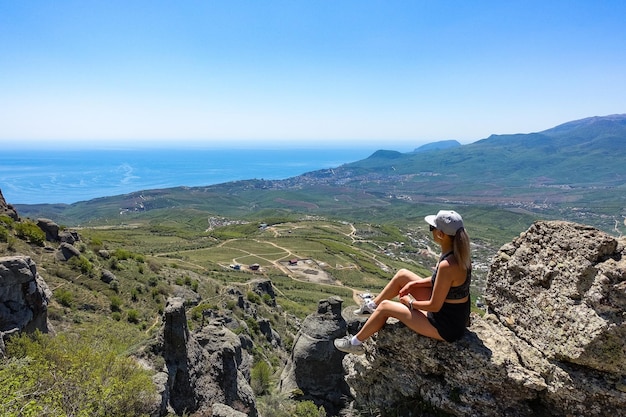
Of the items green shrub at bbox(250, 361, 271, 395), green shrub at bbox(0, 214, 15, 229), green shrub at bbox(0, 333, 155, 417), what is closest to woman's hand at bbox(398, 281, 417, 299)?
green shrub at bbox(0, 333, 155, 417)

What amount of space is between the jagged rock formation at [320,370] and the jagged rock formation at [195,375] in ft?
10.3

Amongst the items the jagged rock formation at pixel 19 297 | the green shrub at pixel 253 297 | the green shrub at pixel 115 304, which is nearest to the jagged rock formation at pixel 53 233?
the green shrub at pixel 115 304

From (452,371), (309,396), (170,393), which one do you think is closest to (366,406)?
(452,371)

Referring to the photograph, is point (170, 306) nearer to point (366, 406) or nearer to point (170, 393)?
point (170, 393)

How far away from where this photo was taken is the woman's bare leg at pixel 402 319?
7.29 m

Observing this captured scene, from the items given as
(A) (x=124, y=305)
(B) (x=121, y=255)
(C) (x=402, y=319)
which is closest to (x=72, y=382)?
(C) (x=402, y=319)

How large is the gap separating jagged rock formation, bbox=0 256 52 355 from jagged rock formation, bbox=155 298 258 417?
18.4ft

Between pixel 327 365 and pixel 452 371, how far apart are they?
12.7 meters

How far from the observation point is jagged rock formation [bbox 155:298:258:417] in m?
13.5

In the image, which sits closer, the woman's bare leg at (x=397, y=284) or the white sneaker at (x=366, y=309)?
the woman's bare leg at (x=397, y=284)

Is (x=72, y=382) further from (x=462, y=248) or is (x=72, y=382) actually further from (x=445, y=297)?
(x=462, y=248)

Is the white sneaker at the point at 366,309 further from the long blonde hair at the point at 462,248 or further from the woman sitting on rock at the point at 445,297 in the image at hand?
the long blonde hair at the point at 462,248

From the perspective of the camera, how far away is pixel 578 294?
639 cm

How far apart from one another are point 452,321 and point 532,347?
1629 mm
